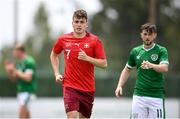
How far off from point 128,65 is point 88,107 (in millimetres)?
922

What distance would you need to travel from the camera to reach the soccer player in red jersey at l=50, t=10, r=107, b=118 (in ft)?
36.0

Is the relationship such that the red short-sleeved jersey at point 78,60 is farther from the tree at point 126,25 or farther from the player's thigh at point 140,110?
the tree at point 126,25

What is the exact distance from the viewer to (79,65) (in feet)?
36.2

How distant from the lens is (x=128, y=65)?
37.2 feet

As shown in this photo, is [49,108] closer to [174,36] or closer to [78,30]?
[78,30]

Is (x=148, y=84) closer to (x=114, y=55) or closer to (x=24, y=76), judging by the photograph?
(x=24, y=76)

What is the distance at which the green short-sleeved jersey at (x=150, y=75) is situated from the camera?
1088cm

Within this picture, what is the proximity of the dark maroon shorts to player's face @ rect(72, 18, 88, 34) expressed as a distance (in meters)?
0.91

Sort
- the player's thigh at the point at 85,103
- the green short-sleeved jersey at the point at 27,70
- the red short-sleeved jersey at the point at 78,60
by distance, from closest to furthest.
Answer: the red short-sleeved jersey at the point at 78,60
the player's thigh at the point at 85,103
the green short-sleeved jersey at the point at 27,70

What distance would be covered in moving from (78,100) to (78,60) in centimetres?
63

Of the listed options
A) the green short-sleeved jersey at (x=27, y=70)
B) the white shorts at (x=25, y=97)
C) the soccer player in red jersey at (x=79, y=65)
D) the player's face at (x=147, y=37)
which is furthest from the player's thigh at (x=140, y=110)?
the white shorts at (x=25, y=97)

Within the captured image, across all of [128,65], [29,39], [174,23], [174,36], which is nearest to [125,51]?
[174,36]

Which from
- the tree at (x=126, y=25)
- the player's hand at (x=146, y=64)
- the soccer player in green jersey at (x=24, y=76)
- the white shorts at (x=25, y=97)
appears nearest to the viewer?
the player's hand at (x=146, y=64)

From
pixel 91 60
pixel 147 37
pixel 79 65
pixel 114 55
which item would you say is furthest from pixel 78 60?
pixel 114 55
